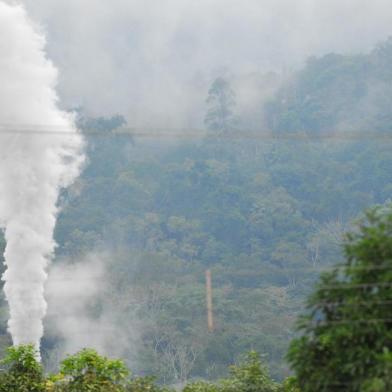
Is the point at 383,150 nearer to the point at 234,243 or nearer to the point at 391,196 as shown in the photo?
the point at 391,196

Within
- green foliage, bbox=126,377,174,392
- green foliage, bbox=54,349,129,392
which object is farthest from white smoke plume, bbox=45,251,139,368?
green foliage, bbox=54,349,129,392

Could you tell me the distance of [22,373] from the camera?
13203 millimetres

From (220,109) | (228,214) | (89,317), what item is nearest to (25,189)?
(89,317)

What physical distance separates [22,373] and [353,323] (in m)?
6.59

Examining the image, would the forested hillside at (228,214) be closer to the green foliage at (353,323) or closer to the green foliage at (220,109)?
the green foliage at (220,109)

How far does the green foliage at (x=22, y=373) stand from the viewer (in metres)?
13.1

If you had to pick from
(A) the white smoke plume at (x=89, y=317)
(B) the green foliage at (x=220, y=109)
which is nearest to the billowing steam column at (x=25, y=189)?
(A) the white smoke plume at (x=89, y=317)

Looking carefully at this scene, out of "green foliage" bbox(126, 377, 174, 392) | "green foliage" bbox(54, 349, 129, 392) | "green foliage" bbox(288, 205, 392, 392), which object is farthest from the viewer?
"green foliage" bbox(126, 377, 174, 392)

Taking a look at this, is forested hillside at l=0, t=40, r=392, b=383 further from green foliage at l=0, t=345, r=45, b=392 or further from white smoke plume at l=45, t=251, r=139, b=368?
green foliage at l=0, t=345, r=45, b=392

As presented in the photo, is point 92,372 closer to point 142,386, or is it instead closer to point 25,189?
point 142,386

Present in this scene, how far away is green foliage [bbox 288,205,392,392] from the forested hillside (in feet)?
103

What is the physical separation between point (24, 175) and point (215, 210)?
105 feet

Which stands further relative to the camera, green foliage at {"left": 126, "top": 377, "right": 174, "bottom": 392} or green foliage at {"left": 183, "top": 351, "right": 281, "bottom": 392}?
green foliage at {"left": 183, "top": 351, "right": 281, "bottom": 392}

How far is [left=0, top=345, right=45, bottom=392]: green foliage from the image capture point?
13.1 metres
